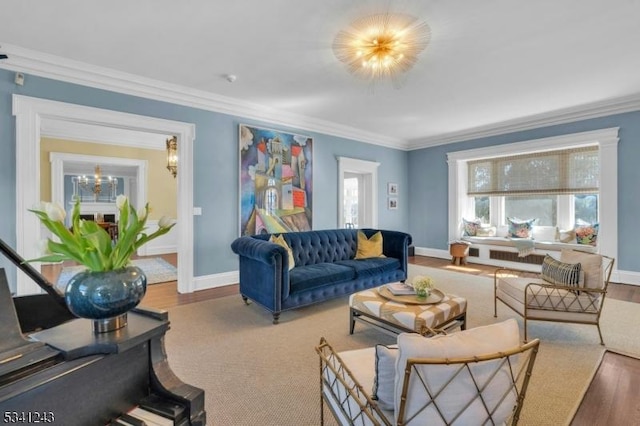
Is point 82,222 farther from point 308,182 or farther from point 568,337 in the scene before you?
point 308,182

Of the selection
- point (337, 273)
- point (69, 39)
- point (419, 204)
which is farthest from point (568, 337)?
→ point (69, 39)

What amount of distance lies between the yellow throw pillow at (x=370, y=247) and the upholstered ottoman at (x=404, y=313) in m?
1.63

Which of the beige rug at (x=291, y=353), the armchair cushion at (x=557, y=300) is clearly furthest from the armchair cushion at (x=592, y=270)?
the beige rug at (x=291, y=353)

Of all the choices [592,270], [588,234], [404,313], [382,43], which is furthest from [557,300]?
[588,234]

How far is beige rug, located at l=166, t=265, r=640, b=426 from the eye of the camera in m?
1.86

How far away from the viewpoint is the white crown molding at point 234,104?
10.4 ft

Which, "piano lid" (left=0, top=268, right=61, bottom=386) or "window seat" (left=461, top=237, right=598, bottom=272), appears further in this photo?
"window seat" (left=461, top=237, right=598, bottom=272)

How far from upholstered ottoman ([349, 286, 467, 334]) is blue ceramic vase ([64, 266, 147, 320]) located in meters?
2.02

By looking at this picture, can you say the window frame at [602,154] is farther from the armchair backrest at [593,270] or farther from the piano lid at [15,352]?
the piano lid at [15,352]

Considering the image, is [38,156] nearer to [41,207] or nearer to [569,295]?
[41,207]

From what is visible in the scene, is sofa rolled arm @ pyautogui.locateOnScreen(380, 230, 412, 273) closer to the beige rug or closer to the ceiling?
the beige rug

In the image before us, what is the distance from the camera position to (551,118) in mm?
5227

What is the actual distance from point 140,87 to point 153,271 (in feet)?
10.8

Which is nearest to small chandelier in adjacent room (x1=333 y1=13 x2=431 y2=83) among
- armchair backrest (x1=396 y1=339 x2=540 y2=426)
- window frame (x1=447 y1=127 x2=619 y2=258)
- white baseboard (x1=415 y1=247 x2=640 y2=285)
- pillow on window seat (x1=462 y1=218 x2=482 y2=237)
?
armchair backrest (x1=396 y1=339 x2=540 y2=426)
